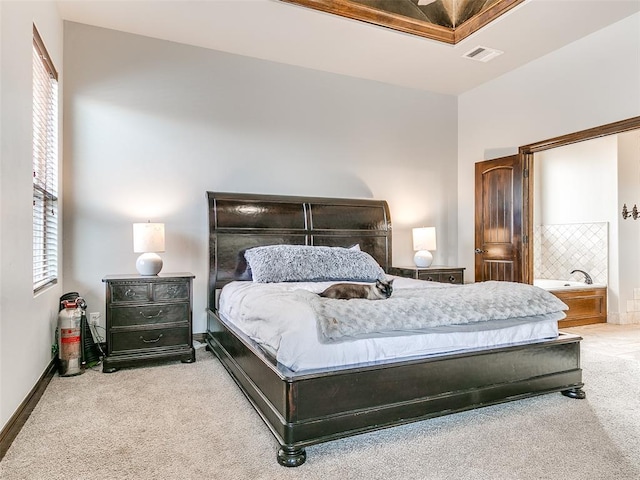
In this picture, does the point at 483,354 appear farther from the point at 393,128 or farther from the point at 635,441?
the point at 393,128

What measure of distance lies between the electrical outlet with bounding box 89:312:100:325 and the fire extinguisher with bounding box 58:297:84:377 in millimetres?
527

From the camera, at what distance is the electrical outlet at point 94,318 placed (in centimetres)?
369

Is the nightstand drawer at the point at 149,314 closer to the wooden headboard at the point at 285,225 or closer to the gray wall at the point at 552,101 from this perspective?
the wooden headboard at the point at 285,225

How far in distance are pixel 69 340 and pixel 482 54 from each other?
4.70m

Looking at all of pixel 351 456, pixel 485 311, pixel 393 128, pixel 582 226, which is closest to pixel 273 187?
pixel 393 128

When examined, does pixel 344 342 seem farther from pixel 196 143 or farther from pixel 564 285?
pixel 564 285

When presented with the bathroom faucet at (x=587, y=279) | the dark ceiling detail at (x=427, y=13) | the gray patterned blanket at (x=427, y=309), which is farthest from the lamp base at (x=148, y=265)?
the bathroom faucet at (x=587, y=279)

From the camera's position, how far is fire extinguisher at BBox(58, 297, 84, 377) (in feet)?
10.2

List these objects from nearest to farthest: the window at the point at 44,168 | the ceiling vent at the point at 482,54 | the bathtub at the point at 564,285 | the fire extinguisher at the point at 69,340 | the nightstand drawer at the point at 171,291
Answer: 1. the window at the point at 44,168
2. the fire extinguisher at the point at 69,340
3. the nightstand drawer at the point at 171,291
4. the ceiling vent at the point at 482,54
5. the bathtub at the point at 564,285

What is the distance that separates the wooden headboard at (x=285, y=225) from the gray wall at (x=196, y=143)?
0.70 feet

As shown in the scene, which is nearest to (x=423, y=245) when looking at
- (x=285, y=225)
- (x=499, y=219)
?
(x=499, y=219)

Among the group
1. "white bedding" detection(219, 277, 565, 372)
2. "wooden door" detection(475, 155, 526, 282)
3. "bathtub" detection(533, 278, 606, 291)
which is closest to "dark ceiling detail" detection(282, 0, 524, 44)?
"wooden door" detection(475, 155, 526, 282)

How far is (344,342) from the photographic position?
6.69 feet

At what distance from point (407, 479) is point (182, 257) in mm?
2995
